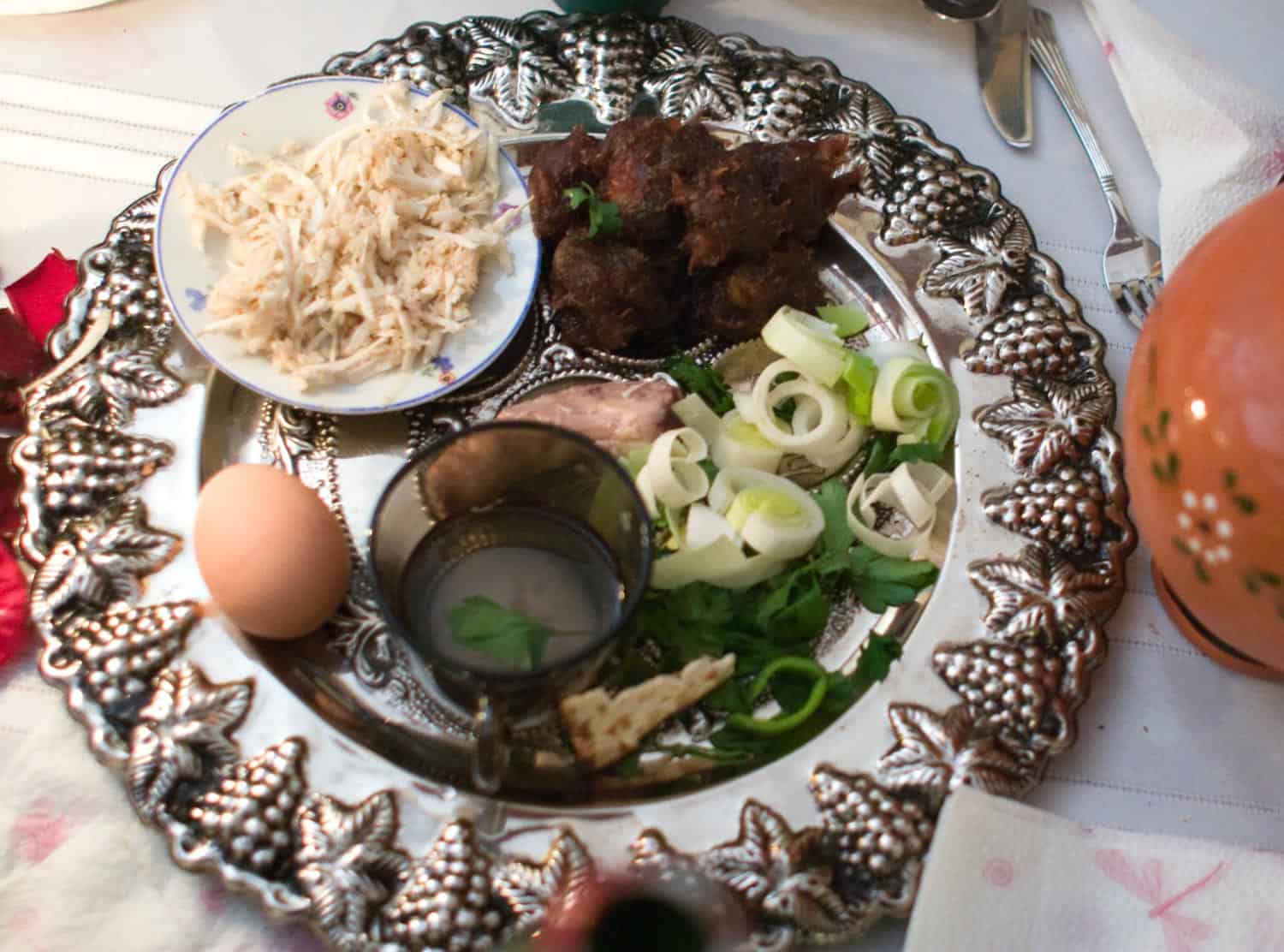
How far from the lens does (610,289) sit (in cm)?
A: 128

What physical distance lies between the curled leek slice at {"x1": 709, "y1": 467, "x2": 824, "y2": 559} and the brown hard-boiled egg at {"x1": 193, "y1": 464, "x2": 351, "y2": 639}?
0.45 m

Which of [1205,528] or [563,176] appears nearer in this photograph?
[1205,528]

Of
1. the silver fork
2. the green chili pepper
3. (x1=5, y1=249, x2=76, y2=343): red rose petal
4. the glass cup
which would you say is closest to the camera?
the glass cup

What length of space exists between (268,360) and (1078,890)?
108 centimetres

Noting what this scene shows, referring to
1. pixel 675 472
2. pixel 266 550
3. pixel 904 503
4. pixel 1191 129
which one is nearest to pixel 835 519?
pixel 904 503

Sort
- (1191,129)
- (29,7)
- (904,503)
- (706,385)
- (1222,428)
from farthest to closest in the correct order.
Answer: (29,7), (1191,129), (706,385), (904,503), (1222,428)

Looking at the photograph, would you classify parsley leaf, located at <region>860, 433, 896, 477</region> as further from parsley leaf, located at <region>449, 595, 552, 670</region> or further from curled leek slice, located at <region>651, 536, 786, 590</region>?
parsley leaf, located at <region>449, 595, 552, 670</region>

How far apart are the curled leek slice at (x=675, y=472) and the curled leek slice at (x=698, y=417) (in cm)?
3

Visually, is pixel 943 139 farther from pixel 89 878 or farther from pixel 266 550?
pixel 89 878

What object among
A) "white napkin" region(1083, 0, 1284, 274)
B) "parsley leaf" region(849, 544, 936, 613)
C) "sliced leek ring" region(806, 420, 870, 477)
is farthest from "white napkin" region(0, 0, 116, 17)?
"white napkin" region(1083, 0, 1284, 274)

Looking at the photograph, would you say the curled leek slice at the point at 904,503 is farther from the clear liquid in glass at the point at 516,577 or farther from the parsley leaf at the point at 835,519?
the clear liquid in glass at the point at 516,577

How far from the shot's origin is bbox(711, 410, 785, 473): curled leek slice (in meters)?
1.25

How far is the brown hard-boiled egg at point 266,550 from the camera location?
104cm

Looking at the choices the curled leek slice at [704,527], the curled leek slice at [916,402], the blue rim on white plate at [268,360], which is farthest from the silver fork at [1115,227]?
the blue rim on white plate at [268,360]
